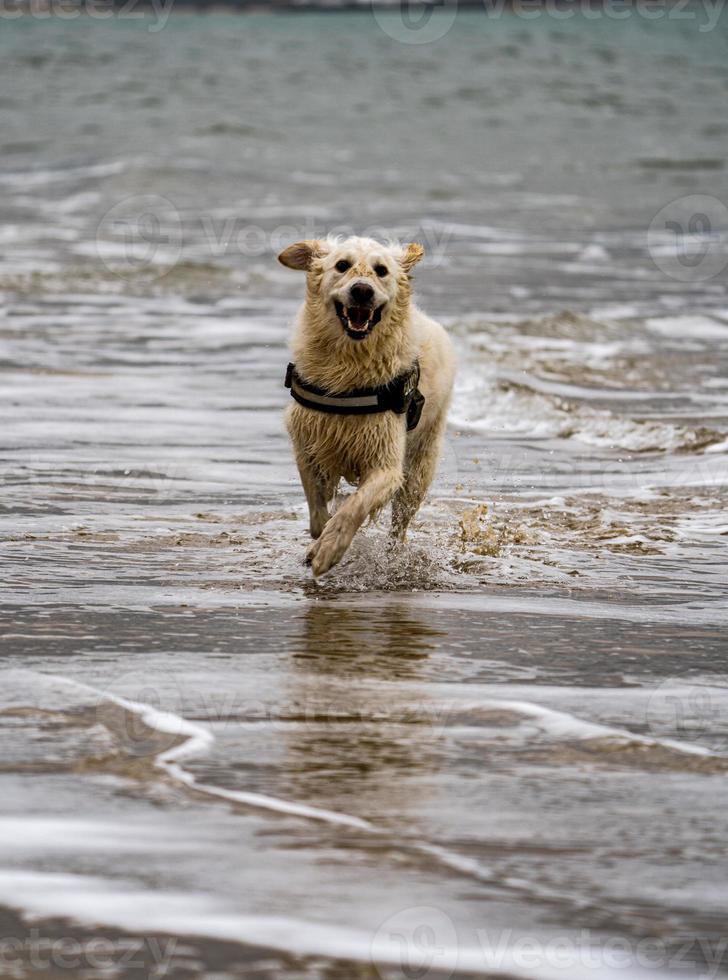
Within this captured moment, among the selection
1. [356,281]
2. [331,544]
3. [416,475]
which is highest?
[356,281]

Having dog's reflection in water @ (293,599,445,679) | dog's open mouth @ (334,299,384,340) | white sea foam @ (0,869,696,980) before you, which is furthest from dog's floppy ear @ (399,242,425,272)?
white sea foam @ (0,869,696,980)

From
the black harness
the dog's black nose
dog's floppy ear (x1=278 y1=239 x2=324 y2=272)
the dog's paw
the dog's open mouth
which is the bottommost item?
the dog's paw

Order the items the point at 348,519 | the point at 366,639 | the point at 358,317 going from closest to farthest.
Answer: the point at 366,639 → the point at 348,519 → the point at 358,317

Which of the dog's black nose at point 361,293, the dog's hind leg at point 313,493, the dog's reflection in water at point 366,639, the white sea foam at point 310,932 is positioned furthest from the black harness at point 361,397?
the white sea foam at point 310,932

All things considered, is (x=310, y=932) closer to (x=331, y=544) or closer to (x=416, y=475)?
(x=331, y=544)

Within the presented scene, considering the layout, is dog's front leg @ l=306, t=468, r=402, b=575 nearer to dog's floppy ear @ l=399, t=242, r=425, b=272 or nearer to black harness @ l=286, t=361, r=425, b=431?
black harness @ l=286, t=361, r=425, b=431

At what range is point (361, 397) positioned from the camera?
6.21m

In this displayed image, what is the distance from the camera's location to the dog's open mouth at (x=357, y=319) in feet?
19.9

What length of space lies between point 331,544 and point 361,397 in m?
0.75

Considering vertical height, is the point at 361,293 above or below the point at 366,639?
above

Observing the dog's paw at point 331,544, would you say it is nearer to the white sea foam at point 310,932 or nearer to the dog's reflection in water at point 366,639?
the dog's reflection in water at point 366,639

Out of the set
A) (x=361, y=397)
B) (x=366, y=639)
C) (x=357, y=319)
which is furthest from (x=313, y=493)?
(x=366, y=639)

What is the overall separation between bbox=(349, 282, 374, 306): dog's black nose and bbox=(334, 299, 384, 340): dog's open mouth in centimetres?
5

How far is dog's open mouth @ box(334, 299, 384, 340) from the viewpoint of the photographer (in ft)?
19.9
